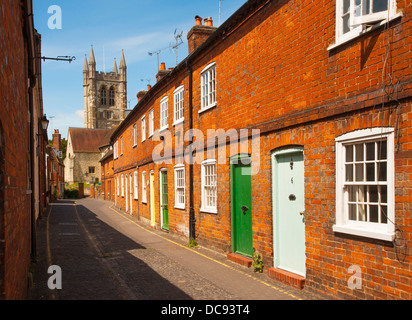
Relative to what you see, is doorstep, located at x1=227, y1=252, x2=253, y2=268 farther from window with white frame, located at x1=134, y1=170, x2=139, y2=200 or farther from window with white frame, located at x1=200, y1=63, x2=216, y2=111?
window with white frame, located at x1=134, y1=170, x2=139, y2=200

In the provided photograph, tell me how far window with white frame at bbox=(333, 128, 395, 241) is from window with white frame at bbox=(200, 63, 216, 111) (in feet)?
18.6

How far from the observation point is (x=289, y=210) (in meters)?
7.95

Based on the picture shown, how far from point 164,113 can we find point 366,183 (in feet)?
38.7

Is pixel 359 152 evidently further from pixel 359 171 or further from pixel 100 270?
pixel 100 270

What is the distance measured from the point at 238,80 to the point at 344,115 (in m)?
4.11

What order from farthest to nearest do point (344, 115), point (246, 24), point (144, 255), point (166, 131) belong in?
point (166, 131), point (144, 255), point (246, 24), point (344, 115)

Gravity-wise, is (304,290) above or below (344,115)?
below

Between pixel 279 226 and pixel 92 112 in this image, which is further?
pixel 92 112

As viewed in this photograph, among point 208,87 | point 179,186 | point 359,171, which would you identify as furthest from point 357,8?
point 179,186

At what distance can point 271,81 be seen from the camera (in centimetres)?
849

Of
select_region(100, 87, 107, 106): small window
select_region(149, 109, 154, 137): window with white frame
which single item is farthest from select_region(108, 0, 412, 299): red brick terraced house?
select_region(100, 87, 107, 106): small window

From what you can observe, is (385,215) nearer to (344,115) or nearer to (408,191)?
(408,191)

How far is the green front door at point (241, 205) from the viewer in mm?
9523

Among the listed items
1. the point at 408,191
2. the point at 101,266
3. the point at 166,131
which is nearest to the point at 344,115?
the point at 408,191
